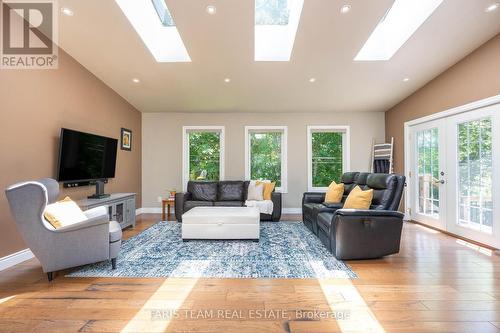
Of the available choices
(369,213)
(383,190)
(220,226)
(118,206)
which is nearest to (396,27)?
(383,190)

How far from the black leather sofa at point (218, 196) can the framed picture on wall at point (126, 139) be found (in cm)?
154

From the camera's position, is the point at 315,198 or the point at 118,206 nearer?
the point at 118,206

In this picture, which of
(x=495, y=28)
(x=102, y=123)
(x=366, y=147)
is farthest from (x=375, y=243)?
(x=102, y=123)

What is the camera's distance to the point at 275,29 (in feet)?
11.6

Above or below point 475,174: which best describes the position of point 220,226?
below

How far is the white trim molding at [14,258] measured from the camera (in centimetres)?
250

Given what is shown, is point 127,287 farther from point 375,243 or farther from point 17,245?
point 375,243

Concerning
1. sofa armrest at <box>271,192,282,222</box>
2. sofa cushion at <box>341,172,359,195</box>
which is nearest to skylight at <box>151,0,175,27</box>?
sofa armrest at <box>271,192,282,222</box>

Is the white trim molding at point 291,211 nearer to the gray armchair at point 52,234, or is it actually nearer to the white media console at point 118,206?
the white media console at point 118,206

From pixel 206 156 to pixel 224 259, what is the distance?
3.37 metres

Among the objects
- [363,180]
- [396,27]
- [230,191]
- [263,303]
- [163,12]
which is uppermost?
[163,12]

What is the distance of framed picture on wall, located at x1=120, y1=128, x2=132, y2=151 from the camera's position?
4863 millimetres

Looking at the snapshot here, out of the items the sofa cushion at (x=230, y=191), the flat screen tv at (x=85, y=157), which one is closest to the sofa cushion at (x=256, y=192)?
the sofa cushion at (x=230, y=191)

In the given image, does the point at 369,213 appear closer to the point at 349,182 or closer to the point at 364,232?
the point at 364,232
